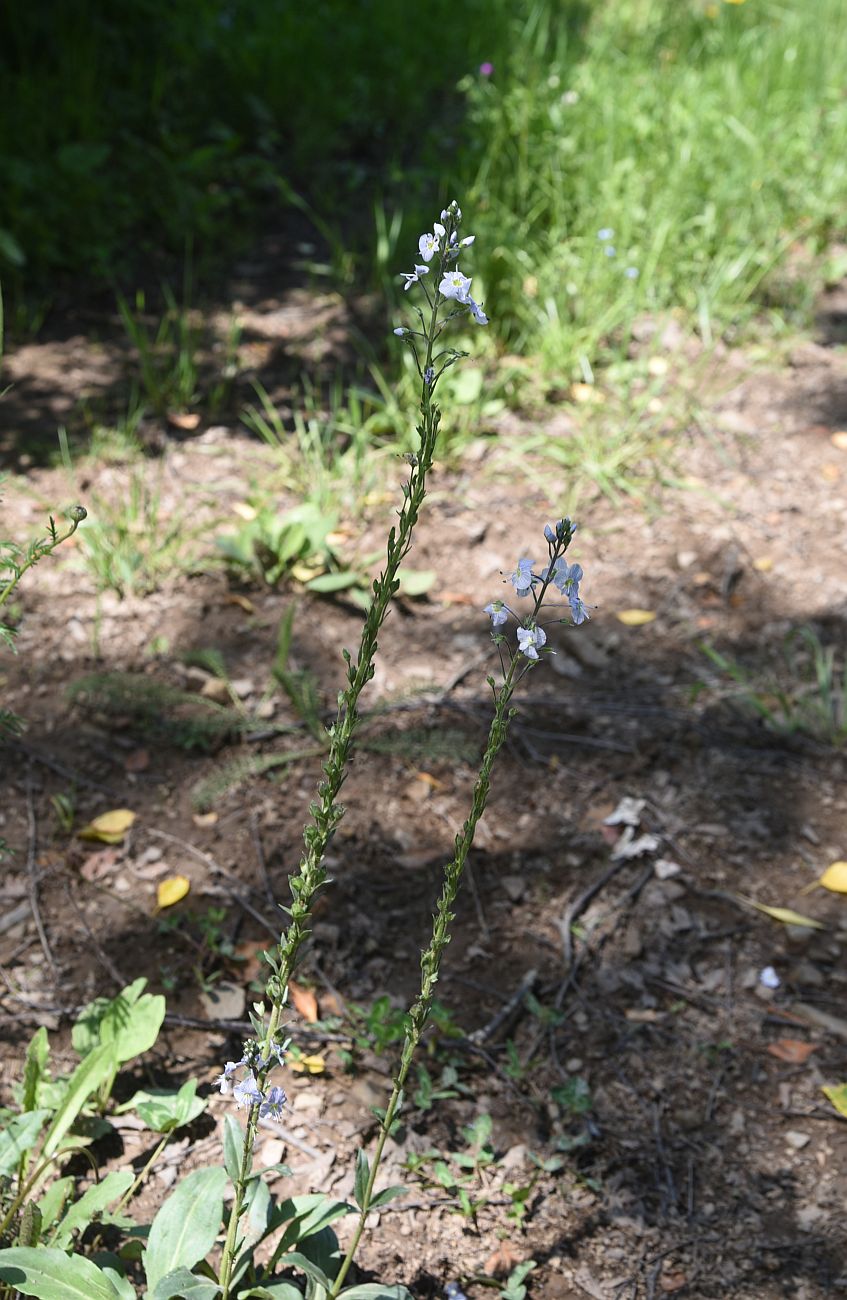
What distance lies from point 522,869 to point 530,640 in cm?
132

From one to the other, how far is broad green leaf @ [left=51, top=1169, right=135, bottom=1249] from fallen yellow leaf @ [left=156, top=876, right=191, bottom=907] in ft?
2.04

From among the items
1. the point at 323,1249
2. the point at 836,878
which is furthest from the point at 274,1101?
the point at 836,878

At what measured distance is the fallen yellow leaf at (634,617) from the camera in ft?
9.77

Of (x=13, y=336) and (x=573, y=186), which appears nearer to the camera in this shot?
(x=13, y=336)

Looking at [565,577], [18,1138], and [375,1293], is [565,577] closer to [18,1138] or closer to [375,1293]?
[375,1293]

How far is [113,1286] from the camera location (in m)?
1.39

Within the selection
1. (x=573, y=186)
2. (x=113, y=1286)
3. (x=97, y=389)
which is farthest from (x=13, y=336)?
(x=113, y=1286)

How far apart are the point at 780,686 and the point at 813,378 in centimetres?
160

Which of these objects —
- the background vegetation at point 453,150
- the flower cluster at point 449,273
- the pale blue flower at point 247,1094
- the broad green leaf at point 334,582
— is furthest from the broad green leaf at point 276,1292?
the background vegetation at point 453,150

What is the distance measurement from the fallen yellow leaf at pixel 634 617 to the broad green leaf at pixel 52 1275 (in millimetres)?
2054

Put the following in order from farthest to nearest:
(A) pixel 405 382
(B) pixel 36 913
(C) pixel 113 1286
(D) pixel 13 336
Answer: (D) pixel 13 336
(A) pixel 405 382
(B) pixel 36 913
(C) pixel 113 1286

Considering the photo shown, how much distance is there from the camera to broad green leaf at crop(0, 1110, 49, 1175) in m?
1.57

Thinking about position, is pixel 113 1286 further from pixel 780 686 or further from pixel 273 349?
pixel 273 349

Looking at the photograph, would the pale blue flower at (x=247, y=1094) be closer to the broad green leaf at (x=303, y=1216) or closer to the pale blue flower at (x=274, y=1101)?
the pale blue flower at (x=274, y=1101)
